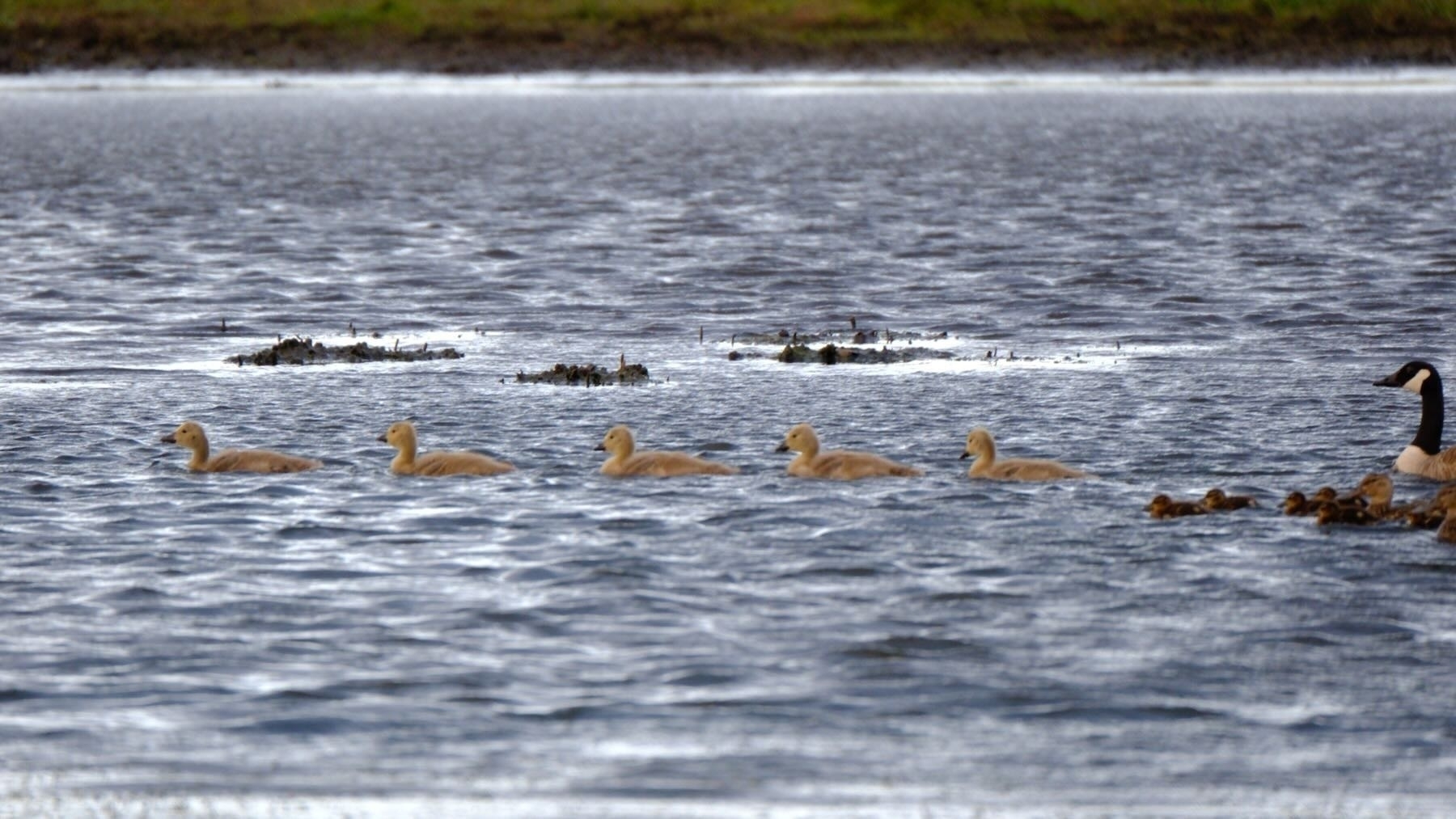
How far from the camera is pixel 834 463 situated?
17281 mm

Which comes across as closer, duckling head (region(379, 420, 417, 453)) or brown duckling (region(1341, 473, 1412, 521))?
brown duckling (region(1341, 473, 1412, 521))

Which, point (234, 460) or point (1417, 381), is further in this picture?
point (1417, 381)

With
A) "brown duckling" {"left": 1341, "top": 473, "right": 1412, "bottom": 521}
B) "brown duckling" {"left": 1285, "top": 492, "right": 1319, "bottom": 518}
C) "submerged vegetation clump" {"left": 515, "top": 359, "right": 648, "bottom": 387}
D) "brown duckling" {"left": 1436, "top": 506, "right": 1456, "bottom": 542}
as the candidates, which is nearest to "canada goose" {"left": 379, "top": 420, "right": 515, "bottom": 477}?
"submerged vegetation clump" {"left": 515, "top": 359, "right": 648, "bottom": 387}

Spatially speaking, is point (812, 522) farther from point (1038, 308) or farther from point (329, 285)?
point (329, 285)

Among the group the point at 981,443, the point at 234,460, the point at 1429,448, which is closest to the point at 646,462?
the point at 981,443

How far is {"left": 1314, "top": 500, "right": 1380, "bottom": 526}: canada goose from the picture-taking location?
15.4 metres

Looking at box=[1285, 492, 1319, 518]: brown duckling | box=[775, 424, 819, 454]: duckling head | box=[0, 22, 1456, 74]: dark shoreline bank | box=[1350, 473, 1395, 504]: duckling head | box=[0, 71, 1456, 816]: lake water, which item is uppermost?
box=[0, 22, 1456, 74]: dark shoreline bank

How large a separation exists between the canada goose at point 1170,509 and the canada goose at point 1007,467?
137cm

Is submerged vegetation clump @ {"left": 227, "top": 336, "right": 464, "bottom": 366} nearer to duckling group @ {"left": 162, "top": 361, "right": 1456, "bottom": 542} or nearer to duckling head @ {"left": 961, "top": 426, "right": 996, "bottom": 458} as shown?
duckling group @ {"left": 162, "top": 361, "right": 1456, "bottom": 542}

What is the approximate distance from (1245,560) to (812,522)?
3.09m

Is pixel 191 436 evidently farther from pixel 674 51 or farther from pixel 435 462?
pixel 674 51

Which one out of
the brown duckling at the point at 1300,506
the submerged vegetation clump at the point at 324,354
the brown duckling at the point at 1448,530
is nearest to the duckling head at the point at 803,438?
the brown duckling at the point at 1300,506

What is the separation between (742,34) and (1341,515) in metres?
94.8

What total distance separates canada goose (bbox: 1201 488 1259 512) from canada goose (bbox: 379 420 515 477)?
548 centimetres
